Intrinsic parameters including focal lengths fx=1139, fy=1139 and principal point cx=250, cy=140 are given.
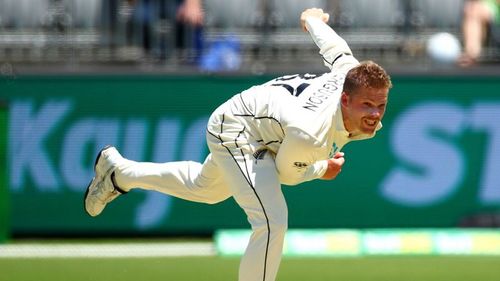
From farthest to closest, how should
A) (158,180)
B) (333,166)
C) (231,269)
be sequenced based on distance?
(231,269)
(158,180)
(333,166)

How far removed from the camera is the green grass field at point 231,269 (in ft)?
31.8

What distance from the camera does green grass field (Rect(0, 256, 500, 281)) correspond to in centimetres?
970

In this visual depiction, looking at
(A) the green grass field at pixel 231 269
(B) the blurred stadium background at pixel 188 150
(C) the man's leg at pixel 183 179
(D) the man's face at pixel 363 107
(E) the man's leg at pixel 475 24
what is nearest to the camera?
(D) the man's face at pixel 363 107

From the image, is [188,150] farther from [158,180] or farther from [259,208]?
[259,208]

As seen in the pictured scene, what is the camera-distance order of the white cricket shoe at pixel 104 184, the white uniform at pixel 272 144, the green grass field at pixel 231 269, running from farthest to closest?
the green grass field at pixel 231 269, the white cricket shoe at pixel 104 184, the white uniform at pixel 272 144

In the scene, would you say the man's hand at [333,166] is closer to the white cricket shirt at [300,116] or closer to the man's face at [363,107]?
the white cricket shirt at [300,116]

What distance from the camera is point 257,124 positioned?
24.0ft

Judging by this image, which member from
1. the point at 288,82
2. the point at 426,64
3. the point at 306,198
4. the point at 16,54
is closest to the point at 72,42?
the point at 16,54

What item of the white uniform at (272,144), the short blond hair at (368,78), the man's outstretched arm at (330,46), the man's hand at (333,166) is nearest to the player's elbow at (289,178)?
the white uniform at (272,144)

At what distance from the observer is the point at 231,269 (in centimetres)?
1043

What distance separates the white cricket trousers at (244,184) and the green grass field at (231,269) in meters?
1.83

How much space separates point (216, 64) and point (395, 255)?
318 centimetres

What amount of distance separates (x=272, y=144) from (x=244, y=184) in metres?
0.33

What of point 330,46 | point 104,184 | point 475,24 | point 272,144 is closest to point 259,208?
point 272,144
